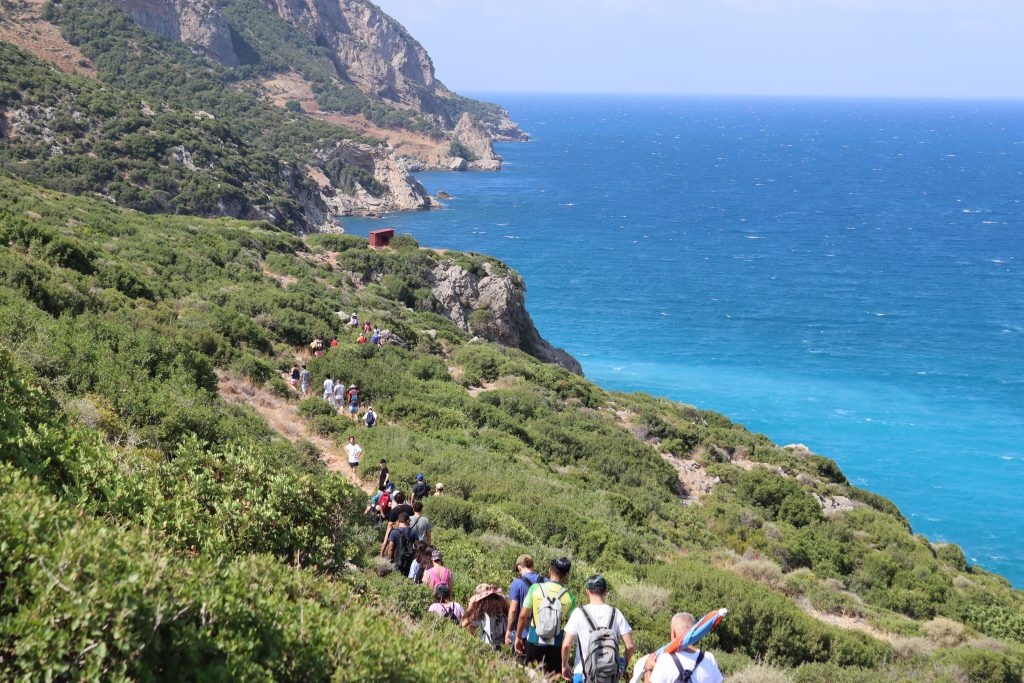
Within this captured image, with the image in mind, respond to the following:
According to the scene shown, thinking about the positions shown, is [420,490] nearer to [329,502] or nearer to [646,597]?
[646,597]

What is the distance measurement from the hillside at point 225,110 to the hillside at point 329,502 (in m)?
32.3

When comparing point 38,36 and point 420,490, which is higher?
point 38,36

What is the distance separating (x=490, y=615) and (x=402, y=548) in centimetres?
183

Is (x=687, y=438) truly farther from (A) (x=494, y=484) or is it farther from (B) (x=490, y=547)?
(B) (x=490, y=547)

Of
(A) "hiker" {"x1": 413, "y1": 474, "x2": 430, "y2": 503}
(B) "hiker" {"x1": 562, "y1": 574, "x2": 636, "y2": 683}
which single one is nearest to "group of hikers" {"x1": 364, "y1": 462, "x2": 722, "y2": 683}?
(B) "hiker" {"x1": 562, "y1": 574, "x2": 636, "y2": 683}

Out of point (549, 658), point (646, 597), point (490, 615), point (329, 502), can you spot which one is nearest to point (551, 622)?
point (549, 658)

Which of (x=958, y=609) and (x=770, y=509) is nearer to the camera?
(x=958, y=609)

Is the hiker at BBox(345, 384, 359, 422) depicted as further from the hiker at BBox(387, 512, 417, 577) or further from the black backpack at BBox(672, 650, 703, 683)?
the black backpack at BBox(672, 650, 703, 683)

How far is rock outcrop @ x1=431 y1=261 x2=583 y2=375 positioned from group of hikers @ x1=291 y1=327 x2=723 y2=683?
29.4 metres

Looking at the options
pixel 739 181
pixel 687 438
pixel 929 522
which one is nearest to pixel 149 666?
pixel 687 438

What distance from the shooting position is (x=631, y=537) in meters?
14.6

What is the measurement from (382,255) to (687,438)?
69.9ft

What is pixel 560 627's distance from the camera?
6.61 meters

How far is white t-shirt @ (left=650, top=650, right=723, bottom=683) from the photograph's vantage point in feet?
17.1
